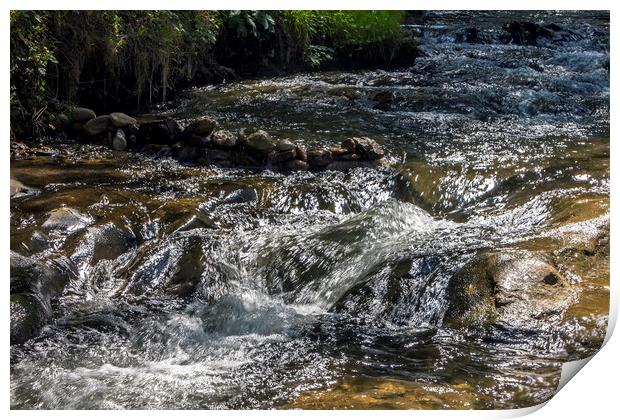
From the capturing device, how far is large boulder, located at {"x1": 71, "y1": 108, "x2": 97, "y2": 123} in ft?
14.6

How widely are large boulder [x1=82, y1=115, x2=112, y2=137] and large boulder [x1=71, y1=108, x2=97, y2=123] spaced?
29 mm

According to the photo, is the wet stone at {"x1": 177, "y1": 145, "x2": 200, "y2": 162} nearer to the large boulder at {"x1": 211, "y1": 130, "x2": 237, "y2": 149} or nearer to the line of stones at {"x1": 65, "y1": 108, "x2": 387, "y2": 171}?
the line of stones at {"x1": 65, "y1": 108, "x2": 387, "y2": 171}

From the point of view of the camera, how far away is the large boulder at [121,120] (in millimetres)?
4559

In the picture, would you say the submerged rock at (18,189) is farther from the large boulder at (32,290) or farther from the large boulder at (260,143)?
the large boulder at (260,143)

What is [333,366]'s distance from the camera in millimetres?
2357

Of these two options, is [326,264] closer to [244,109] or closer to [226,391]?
[226,391]

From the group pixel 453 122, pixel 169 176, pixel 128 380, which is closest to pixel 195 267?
pixel 128 380

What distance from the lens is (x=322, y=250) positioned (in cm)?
323

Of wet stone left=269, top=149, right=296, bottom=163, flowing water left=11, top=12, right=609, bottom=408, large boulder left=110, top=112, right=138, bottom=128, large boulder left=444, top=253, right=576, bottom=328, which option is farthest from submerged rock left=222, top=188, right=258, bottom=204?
large boulder left=444, top=253, right=576, bottom=328

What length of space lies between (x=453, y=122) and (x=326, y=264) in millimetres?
2291

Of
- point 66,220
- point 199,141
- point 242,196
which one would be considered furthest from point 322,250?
point 199,141

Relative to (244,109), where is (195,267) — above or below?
below

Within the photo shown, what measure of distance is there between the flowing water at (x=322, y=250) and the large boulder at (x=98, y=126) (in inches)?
6.8

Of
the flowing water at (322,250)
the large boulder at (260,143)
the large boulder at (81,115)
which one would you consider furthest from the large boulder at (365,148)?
the large boulder at (81,115)
